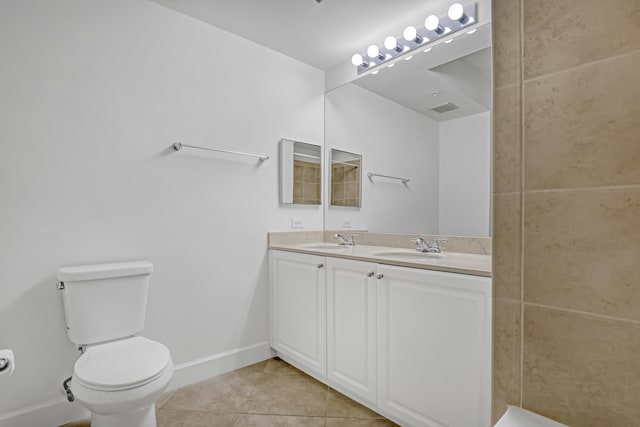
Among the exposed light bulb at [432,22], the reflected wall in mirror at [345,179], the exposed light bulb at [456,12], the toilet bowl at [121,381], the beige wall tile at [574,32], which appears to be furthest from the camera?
the reflected wall in mirror at [345,179]

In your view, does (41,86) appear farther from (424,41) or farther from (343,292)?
(424,41)

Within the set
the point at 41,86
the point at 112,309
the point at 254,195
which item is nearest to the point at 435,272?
the point at 254,195

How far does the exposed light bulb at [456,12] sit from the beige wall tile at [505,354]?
64.4 inches

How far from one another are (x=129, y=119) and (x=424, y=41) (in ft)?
6.00

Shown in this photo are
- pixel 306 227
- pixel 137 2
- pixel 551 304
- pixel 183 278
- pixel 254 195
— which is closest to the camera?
pixel 551 304

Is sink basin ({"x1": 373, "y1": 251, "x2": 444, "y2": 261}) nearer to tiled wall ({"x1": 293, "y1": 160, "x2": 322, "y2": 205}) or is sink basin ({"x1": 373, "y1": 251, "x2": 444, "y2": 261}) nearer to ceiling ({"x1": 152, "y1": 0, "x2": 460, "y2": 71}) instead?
tiled wall ({"x1": 293, "y1": 160, "x2": 322, "y2": 205})

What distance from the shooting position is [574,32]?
74cm

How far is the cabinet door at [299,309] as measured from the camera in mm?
1957

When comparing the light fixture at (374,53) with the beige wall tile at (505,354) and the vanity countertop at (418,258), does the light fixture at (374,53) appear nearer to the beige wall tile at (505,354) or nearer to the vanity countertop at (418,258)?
the vanity countertop at (418,258)

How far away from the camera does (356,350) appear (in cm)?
173

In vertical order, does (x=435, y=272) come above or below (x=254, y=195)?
below

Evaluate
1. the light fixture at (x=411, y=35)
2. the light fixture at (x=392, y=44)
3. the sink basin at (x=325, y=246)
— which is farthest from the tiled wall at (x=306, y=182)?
the light fixture at (x=411, y=35)

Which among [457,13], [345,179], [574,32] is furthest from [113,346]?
[457,13]

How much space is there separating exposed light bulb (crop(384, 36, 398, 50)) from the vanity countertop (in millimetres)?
1350
